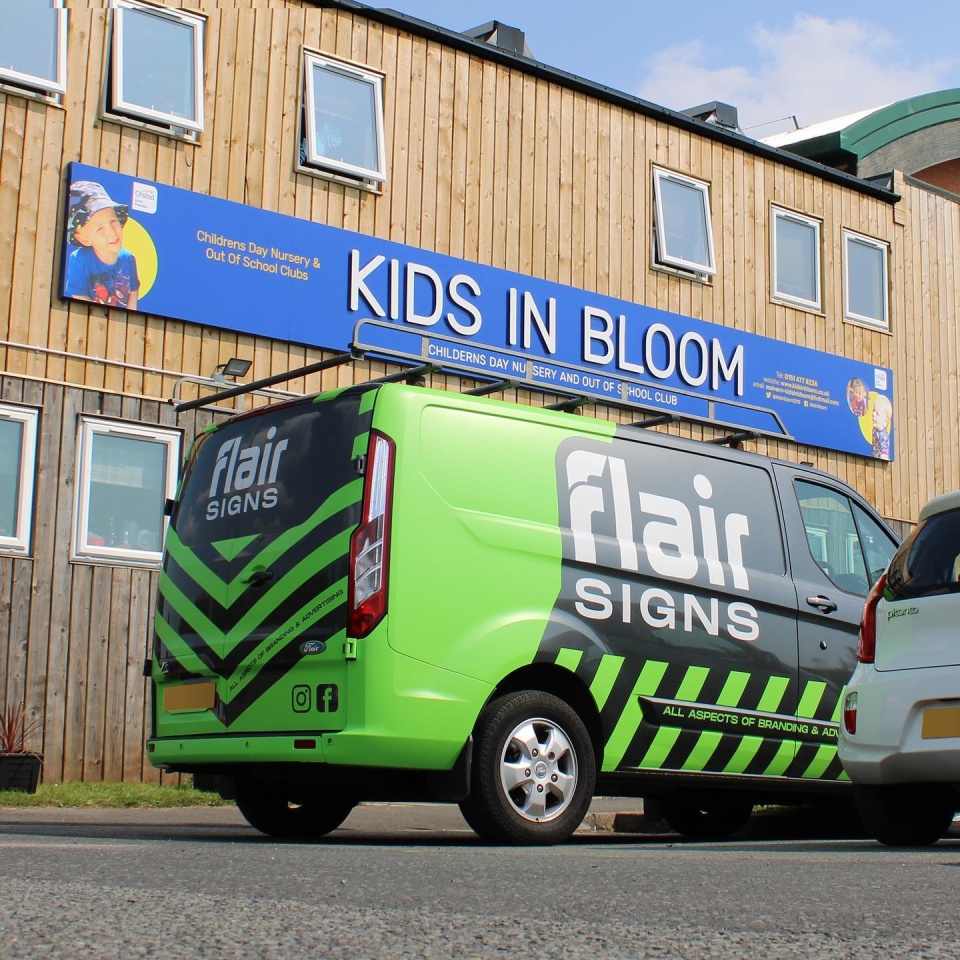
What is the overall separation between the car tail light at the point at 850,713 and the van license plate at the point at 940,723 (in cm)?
39

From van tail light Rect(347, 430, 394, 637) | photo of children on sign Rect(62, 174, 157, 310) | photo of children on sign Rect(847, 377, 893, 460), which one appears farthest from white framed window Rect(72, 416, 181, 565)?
photo of children on sign Rect(847, 377, 893, 460)

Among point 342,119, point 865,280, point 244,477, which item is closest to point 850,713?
point 244,477

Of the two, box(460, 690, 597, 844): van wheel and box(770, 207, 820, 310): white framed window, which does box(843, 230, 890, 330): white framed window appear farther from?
box(460, 690, 597, 844): van wheel

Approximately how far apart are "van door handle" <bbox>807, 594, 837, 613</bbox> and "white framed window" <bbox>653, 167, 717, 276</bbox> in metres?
8.74

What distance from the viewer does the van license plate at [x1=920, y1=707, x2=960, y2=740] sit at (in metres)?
6.34

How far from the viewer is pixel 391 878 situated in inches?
188

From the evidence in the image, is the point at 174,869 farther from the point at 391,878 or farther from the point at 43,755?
the point at 43,755

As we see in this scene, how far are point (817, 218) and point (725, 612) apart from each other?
11985 millimetres

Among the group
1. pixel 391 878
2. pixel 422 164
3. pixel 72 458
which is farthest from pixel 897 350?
pixel 391 878

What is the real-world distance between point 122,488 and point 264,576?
18.3ft

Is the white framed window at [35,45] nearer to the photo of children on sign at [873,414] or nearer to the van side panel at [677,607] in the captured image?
→ the van side panel at [677,607]

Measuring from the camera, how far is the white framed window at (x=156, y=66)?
12.8m

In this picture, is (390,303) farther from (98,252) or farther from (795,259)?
(795,259)

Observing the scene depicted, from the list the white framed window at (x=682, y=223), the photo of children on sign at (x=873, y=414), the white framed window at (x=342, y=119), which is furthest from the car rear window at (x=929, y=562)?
the photo of children on sign at (x=873, y=414)
